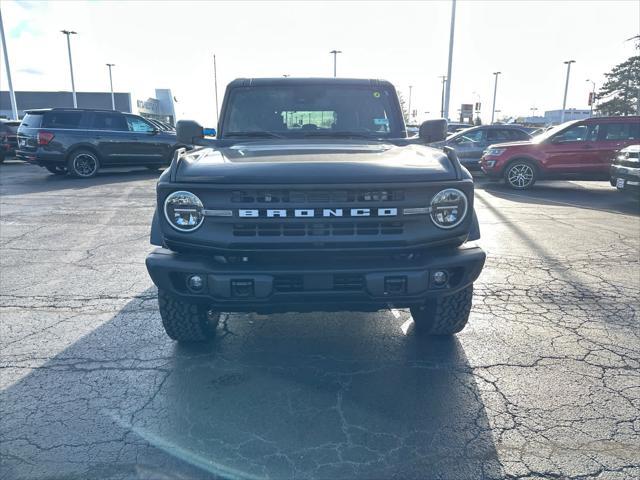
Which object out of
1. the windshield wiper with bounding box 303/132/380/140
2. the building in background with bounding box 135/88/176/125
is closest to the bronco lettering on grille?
the windshield wiper with bounding box 303/132/380/140

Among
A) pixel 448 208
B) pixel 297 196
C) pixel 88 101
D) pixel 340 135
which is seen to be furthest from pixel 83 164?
pixel 88 101

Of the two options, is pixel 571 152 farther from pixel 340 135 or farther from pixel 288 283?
pixel 288 283

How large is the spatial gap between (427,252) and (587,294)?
8.86 feet

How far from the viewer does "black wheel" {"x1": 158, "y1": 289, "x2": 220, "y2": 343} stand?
3.28 m

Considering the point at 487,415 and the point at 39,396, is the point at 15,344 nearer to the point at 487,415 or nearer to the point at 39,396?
the point at 39,396

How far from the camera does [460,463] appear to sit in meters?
2.37

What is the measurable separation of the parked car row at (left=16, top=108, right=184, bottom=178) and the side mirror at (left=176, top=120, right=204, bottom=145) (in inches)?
397

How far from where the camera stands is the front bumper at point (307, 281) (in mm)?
2701

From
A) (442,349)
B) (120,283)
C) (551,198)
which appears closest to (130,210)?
(120,283)

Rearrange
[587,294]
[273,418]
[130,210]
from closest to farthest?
[273,418] → [587,294] → [130,210]

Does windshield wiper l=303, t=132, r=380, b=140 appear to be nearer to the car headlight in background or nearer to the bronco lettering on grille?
the bronco lettering on grille

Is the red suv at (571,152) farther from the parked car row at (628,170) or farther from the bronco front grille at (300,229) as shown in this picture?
the bronco front grille at (300,229)

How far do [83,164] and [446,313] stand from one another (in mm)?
13137

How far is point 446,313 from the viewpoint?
343 cm
